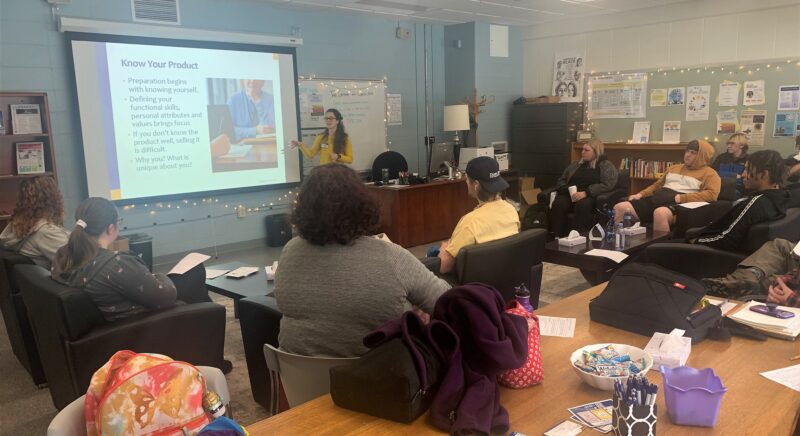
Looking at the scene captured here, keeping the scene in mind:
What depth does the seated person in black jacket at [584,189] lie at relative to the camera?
19.9ft

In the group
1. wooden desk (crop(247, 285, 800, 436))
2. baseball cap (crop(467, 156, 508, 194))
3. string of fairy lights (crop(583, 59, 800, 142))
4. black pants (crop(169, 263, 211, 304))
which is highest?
string of fairy lights (crop(583, 59, 800, 142))

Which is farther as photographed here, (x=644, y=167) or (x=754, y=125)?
(x=644, y=167)

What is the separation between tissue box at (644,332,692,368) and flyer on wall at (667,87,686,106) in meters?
5.94

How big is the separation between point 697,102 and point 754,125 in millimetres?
666

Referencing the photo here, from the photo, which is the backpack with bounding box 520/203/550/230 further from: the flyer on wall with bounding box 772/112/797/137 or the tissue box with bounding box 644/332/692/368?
the tissue box with bounding box 644/332/692/368

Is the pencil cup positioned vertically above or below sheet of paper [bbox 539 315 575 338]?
above

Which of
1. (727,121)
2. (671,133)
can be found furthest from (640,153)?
(727,121)

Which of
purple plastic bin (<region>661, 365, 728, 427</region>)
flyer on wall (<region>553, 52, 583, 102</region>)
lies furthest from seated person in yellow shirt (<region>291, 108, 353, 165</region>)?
purple plastic bin (<region>661, 365, 728, 427</region>)

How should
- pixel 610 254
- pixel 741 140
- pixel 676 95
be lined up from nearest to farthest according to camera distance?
1. pixel 610 254
2. pixel 741 140
3. pixel 676 95

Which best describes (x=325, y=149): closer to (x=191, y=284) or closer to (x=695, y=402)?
(x=191, y=284)

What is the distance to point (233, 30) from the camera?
5.97 meters

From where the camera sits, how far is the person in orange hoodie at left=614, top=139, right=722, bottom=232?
5613 millimetres

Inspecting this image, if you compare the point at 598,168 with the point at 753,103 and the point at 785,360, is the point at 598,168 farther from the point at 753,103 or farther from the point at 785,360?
the point at 785,360

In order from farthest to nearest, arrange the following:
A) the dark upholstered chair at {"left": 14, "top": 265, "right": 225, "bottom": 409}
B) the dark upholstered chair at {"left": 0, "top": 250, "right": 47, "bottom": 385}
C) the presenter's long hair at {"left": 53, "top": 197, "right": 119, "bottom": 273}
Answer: the dark upholstered chair at {"left": 0, "top": 250, "right": 47, "bottom": 385} < the presenter's long hair at {"left": 53, "top": 197, "right": 119, "bottom": 273} < the dark upholstered chair at {"left": 14, "top": 265, "right": 225, "bottom": 409}
